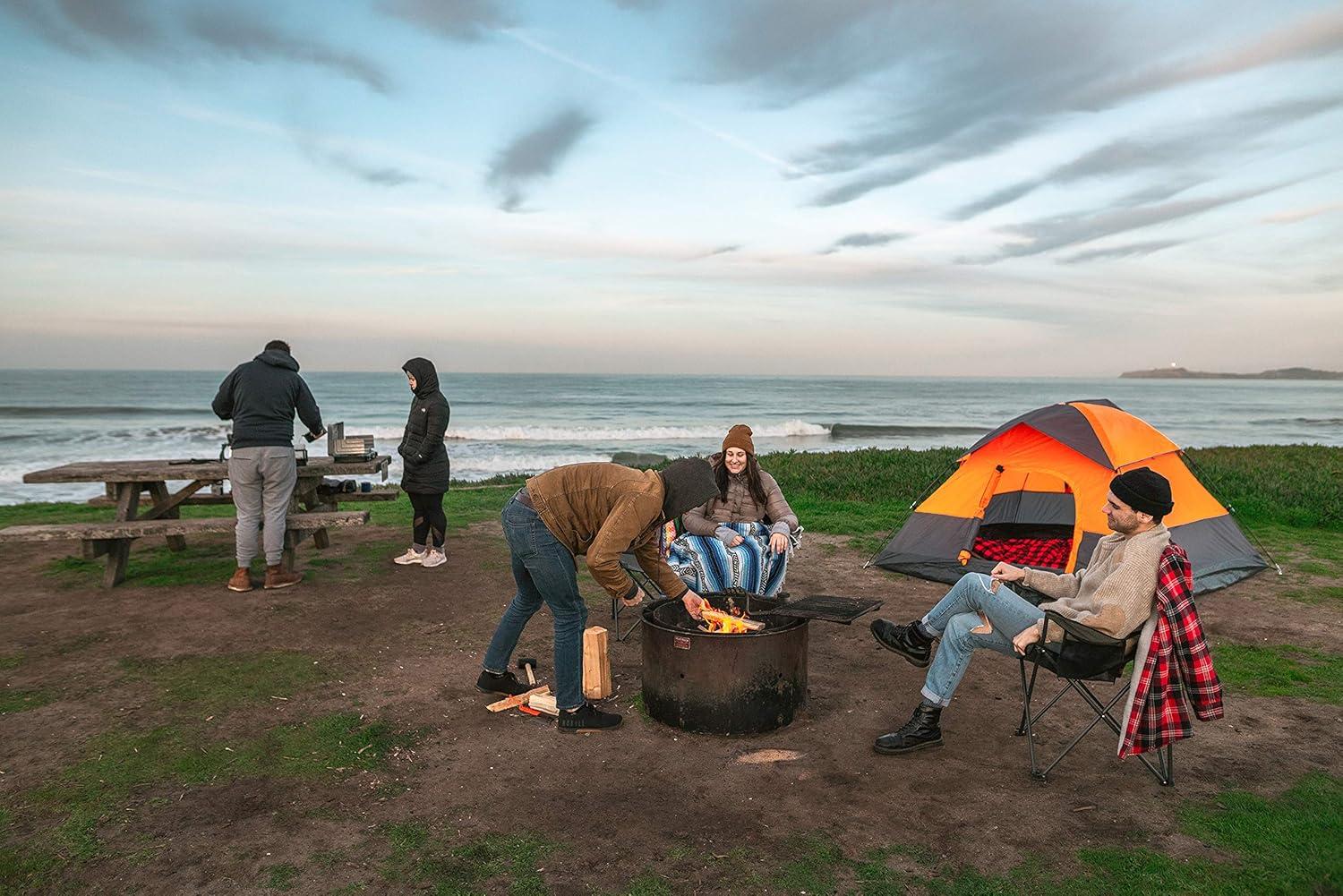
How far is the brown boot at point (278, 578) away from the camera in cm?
707

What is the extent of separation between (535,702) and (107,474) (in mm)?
4695

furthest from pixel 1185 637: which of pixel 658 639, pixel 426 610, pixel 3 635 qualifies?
pixel 3 635

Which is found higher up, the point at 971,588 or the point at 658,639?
the point at 971,588

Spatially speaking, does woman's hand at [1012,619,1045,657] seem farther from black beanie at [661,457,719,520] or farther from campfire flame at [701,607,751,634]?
black beanie at [661,457,719,520]

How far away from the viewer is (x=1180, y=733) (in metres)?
3.70

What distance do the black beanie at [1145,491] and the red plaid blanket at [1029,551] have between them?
4.09m

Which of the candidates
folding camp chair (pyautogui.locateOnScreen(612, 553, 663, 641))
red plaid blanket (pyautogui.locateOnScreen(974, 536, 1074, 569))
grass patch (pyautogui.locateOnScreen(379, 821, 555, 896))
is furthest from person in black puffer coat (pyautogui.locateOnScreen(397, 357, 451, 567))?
red plaid blanket (pyautogui.locateOnScreen(974, 536, 1074, 569))

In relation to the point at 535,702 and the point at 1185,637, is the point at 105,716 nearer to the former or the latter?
the point at 535,702

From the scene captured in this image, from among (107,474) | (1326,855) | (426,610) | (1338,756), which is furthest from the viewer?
(107,474)

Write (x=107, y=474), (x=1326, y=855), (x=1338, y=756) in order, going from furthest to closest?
1. (x=107, y=474)
2. (x=1338, y=756)
3. (x=1326, y=855)

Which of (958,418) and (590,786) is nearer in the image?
(590,786)

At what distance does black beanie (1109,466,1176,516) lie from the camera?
382 cm

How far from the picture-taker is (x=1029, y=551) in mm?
8305

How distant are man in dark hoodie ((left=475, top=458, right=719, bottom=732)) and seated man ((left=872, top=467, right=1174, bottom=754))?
46.9 inches
